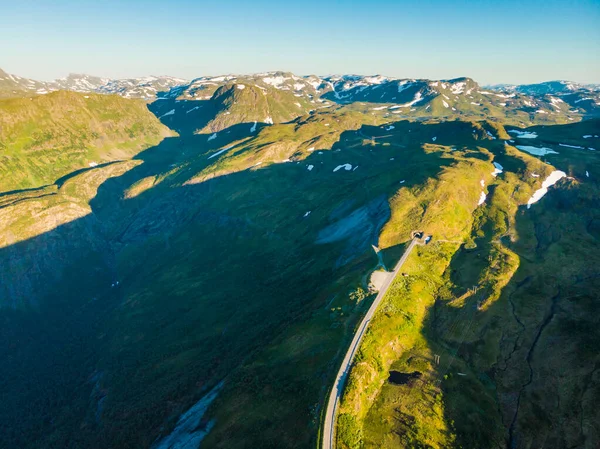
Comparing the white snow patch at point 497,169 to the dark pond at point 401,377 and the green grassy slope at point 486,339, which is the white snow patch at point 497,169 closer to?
the green grassy slope at point 486,339

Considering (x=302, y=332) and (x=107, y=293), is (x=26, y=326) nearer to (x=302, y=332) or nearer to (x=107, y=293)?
(x=107, y=293)

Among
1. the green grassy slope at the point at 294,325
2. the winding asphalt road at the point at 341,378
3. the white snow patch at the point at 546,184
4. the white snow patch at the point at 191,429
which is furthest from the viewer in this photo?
the white snow patch at the point at 546,184

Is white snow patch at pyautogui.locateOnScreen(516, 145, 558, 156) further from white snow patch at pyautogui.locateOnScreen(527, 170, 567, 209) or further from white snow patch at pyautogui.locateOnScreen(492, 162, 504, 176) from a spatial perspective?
white snow patch at pyautogui.locateOnScreen(527, 170, 567, 209)

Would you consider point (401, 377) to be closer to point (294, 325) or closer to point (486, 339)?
point (486, 339)

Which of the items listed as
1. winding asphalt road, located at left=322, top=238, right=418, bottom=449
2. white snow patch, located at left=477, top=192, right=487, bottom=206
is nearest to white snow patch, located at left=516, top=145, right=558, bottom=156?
white snow patch, located at left=477, top=192, right=487, bottom=206

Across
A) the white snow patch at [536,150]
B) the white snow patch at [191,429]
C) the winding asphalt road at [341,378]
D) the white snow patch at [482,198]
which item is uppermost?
the white snow patch at [536,150]

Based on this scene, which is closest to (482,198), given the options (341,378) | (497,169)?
(497,169)

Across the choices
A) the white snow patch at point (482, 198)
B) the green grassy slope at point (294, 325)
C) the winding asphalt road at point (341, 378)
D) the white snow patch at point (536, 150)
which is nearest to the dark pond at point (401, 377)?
the green grassy slope at point (294, 325)
